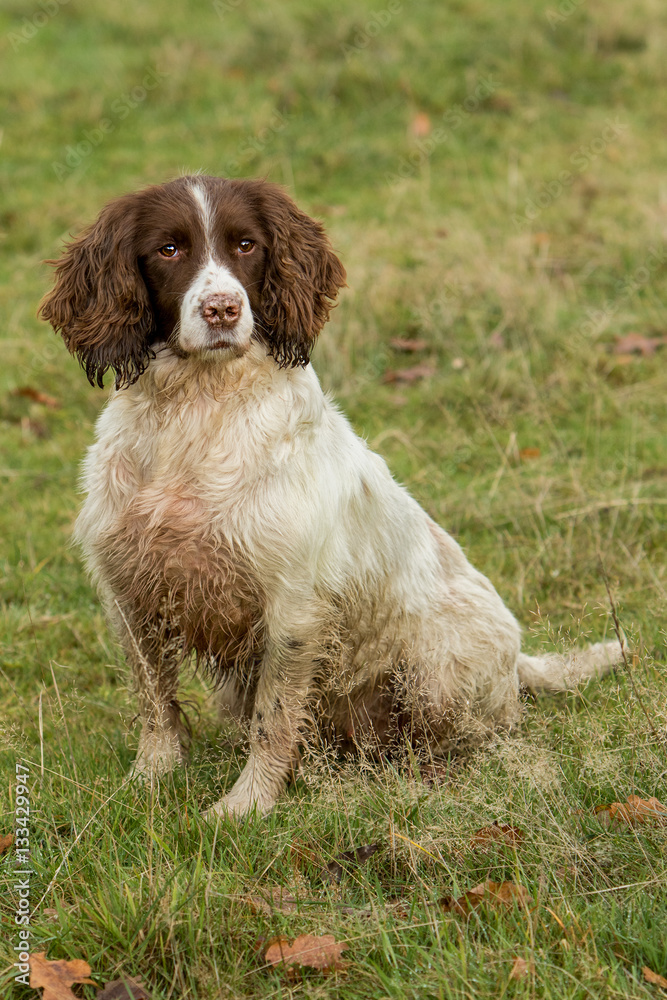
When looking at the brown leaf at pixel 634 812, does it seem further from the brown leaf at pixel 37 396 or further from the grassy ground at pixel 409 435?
the brown leaf at pixel 37 396

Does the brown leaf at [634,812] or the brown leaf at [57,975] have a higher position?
the brown leaf at [57,975]

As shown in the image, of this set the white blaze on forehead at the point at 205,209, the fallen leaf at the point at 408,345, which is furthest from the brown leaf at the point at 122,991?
the fallen leaf at the point at 408,345

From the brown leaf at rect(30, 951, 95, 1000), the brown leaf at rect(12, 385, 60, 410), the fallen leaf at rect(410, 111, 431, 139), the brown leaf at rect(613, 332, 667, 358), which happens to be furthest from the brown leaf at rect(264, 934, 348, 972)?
the fallen leaf at rect(410, 111, 431, 139)

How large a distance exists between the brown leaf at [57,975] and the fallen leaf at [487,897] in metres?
0.78

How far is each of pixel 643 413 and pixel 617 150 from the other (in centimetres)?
400

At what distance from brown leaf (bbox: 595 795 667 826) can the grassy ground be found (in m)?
0.04

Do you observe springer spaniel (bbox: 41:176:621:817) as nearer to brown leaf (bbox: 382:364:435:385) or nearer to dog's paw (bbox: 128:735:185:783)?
dog's paw (bbox: 128:735:185:783)

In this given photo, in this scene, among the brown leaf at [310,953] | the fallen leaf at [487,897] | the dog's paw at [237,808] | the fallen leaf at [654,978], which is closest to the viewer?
the fallen leaf at [654,978]

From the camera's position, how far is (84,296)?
321 centimetres

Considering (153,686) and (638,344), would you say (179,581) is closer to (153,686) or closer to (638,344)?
(153,686)

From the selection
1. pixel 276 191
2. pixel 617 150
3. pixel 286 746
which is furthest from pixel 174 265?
pixel 617 150

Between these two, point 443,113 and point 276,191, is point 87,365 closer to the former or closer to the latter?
point 276,191

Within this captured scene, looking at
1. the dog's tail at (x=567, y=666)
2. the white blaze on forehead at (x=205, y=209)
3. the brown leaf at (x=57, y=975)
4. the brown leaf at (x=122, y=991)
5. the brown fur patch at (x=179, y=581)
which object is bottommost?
the dog's tail at (x=567, y=666)

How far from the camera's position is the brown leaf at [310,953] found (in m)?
2.31
